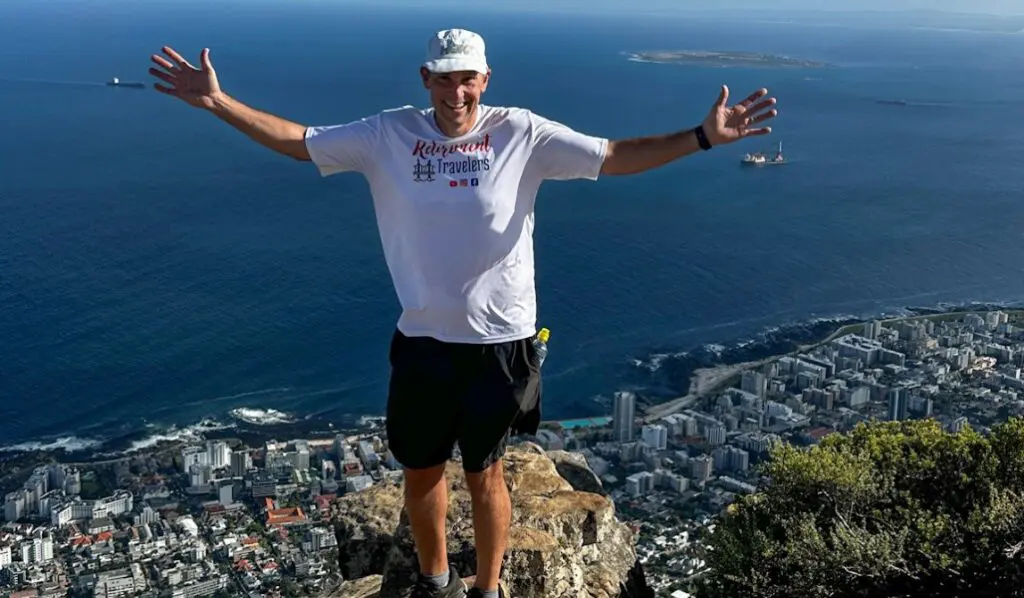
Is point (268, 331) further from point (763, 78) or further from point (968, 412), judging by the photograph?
point (763, 78)

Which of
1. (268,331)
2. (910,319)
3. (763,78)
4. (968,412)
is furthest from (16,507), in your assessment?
(763,78)

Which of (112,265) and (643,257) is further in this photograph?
(643,257)

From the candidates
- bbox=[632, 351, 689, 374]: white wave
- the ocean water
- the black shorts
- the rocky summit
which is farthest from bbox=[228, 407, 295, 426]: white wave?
the black shorts

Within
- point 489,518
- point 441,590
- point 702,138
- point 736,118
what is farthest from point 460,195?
point 441,590

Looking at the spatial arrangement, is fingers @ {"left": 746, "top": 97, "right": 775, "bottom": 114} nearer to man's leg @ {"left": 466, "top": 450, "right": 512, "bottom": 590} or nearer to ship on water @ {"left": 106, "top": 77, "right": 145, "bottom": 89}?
man's leg @ {"left": 466, "top": 450, "right": 512, "bottom": 590}

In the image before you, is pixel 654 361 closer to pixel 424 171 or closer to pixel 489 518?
pixel 489 518

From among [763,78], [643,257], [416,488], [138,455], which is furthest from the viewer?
[763,78]

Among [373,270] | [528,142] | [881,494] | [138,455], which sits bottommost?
[138,455]
